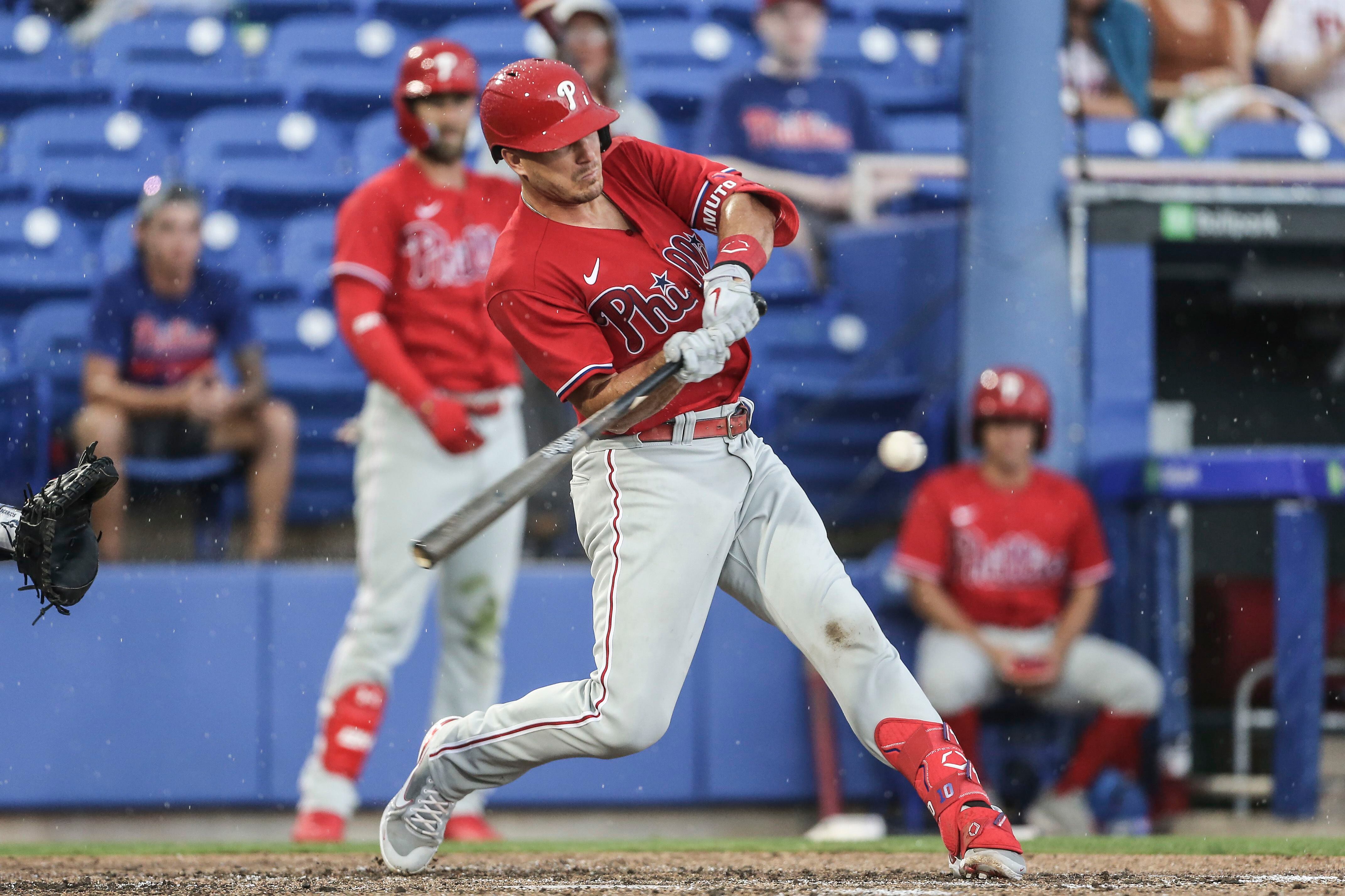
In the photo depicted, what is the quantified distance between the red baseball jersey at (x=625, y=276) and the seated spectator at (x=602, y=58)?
2646 millimetres

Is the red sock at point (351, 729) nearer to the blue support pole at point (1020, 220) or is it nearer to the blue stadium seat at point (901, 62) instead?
the blue support pole at point (1020, 220)

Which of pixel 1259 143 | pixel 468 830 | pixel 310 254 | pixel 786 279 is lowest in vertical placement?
pixel 468 830

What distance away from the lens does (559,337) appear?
3012 mm

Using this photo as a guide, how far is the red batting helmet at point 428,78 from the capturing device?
4.34 metres

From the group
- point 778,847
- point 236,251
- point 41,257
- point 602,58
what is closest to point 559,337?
point 778,847

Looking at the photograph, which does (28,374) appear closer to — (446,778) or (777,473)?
(446,778)

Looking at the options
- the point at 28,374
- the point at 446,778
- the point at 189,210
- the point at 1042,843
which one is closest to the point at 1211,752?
the point at 1042,843

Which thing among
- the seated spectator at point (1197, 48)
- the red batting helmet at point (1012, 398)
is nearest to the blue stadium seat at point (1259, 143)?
the seated spectator at point (1197, 48)

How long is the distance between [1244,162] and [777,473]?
3.61m

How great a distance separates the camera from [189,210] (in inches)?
213

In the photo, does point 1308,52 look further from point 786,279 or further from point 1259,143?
point 786,279

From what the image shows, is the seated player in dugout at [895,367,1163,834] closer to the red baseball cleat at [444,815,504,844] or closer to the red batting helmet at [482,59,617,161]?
the red baseball cleat at [444,815,504,844]

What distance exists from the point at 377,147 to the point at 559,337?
3.90 m

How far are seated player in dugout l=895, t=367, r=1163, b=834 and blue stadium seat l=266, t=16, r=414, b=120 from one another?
3.20 meters
